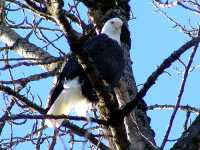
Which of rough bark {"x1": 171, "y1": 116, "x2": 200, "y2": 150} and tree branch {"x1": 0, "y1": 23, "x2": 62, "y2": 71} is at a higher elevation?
tree branch {"x1": 0, "y1": 23, "x2": 62, "y2": 71}

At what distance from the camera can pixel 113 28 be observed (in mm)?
4656

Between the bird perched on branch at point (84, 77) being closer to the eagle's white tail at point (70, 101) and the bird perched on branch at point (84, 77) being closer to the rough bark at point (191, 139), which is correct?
the eagle's white tail at point (70, 101)

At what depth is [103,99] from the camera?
2.90 metres

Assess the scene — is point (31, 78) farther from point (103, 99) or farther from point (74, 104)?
point (103, 99)

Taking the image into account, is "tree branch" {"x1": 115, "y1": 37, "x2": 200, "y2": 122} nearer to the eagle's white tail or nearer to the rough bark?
the rough bark

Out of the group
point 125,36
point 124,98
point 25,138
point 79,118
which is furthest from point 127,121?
point 125,36

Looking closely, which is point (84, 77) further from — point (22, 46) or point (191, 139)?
point (191, 139)

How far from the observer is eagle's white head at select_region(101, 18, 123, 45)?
4633mm

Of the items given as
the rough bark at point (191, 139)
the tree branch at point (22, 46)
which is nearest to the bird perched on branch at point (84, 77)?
the tree branch at point (22, 46)

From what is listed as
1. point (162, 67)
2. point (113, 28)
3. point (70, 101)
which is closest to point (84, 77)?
point (70, 101)

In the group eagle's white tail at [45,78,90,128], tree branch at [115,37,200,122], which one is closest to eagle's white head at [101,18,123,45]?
eagle's white tail at [45,78,90,128]

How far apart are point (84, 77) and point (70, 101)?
21 cm

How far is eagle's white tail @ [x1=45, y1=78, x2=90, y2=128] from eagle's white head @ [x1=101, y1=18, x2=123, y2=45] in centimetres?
63

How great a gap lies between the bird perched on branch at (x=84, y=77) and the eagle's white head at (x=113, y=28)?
0.10 ft
